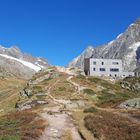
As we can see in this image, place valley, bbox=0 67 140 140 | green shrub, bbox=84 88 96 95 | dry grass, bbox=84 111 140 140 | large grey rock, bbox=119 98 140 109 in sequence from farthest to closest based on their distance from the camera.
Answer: green shrub, bbox=84 88 96 95, large grey rock, bbox=119 98 140 109, valley, bbox=0 67 140 140, dry grass, bbox=84 111 140 140

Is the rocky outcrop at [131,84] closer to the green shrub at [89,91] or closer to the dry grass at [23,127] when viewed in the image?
the green shrub at [89,91]

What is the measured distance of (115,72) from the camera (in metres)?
166

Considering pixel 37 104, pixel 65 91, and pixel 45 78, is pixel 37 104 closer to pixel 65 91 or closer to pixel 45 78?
pixel 65 91

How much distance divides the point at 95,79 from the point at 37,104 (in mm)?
44576

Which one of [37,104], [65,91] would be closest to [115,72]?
[65,91]

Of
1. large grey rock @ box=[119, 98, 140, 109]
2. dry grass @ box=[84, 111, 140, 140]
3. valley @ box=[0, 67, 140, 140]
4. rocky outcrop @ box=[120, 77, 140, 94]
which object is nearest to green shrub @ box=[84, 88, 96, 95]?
valley @ box=[0, 67, 140, 140]

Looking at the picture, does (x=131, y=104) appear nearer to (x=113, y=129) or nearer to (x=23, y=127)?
(x=113, y=129)

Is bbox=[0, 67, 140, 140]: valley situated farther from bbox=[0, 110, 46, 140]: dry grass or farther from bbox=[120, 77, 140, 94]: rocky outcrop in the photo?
bbox=[120, 77, 140, 94]: rocky outcrop

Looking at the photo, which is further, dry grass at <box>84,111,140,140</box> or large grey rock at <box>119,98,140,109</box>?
large grey rock at <box>119,98,140,109</box>

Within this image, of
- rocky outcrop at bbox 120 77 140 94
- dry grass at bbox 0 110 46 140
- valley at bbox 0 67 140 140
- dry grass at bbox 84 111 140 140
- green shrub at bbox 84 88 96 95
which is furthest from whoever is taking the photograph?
rocky outcrop at bbox 120 77 140 94

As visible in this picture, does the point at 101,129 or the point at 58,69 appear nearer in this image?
the point at 101,129

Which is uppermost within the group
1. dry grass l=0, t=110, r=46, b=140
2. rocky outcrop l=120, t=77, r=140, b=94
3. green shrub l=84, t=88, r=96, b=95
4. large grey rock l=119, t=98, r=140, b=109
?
rocky outcrop l=120, t=77, r=140, b=94

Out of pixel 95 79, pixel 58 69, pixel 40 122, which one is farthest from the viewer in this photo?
pixel 58 69

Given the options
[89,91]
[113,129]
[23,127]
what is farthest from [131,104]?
[23,127]
